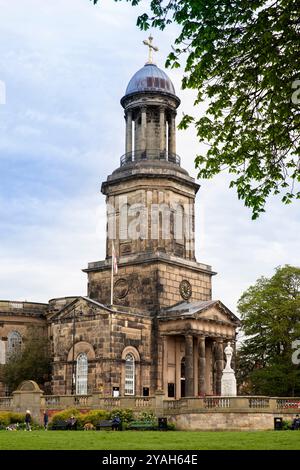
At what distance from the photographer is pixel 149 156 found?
61750mm

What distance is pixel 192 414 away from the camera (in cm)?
3862

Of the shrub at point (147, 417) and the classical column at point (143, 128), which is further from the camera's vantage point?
the classical column at point (143, 128)

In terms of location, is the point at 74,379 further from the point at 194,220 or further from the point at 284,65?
the point at 284,65

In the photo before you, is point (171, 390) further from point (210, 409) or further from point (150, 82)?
point (150, 82)

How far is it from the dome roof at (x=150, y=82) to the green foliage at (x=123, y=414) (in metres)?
29.9

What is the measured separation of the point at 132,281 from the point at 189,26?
1577 inches

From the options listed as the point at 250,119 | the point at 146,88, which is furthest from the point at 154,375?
the point at 250,119

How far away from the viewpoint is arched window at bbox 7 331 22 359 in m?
64.2

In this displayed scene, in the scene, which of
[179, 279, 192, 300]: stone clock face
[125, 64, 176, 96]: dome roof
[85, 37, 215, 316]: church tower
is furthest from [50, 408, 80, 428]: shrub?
[125, 64, 176, 96]: dome roof

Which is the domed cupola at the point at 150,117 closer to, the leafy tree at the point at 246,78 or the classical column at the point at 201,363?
the classical column at the point at 201,363

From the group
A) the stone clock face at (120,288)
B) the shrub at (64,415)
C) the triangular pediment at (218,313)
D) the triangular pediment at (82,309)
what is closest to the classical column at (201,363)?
the triangular pediment at (218,313)

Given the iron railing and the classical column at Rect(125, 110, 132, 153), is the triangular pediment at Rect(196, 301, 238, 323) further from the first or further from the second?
the classical column at Rect(125, 110, 132, 153)

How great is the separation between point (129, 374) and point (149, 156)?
18.4 m

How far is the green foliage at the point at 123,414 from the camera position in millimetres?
39844
